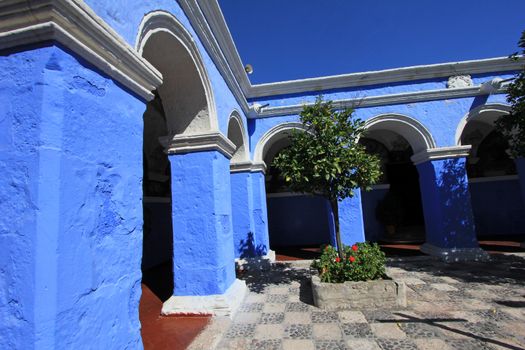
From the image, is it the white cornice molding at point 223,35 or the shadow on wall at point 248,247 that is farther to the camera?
the shadow on wall at point 248,247

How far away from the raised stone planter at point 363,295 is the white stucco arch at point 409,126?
4111 mm

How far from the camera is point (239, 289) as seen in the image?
4426 mm

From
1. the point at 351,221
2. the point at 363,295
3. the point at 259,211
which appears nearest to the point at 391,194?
the point at 351,221

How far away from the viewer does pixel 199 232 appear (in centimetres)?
392

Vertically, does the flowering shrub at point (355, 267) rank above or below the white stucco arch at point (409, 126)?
below

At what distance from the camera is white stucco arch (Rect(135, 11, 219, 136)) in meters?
2.67

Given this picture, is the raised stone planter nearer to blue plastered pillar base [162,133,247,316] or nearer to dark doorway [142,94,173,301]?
blue plastered pillar base [162,133,247,316]

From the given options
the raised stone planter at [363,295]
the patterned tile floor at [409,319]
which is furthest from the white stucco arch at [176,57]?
the raised stone planter at [363,295]

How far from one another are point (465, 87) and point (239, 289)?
694 cm

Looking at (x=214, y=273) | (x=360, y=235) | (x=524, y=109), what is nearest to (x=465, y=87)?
(x=524, y=109)

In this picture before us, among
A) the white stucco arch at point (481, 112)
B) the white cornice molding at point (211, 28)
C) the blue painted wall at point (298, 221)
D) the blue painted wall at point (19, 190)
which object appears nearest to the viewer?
the blue painted wall at point (19, 190)

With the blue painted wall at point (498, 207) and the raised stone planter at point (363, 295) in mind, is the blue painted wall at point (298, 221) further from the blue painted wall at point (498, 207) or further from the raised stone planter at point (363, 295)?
the raised stone planter at point (363, 295)

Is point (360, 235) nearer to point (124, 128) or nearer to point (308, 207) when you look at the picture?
point (308, 207)

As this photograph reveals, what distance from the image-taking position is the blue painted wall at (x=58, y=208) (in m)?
1.41
